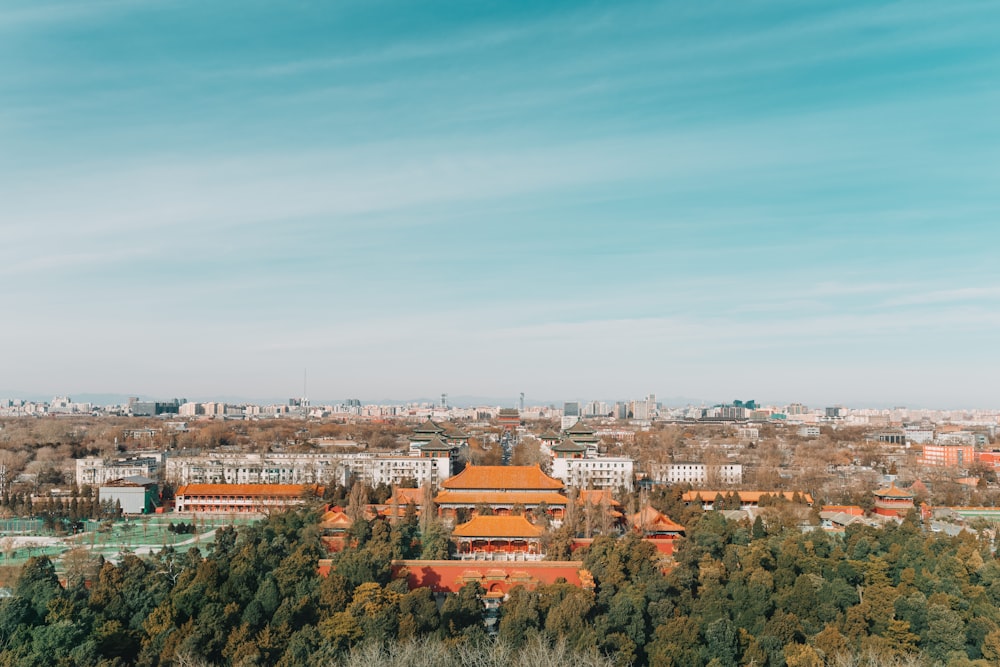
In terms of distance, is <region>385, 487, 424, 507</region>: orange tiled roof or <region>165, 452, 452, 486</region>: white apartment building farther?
<region>165, 452, 452, 486</region>: white apartment building

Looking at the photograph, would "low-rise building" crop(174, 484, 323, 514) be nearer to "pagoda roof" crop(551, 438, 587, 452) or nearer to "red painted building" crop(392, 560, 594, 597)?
"pagoda roof" crop(551, 438, 587, 452)

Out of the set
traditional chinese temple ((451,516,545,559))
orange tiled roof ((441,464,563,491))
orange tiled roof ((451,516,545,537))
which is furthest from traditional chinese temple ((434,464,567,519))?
traditional chinese temple ((451,516,545,559))

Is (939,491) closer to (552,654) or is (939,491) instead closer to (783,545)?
(783,545)

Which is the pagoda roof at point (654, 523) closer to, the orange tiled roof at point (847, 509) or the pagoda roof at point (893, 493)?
the orange tiled roof at point (847, 509)

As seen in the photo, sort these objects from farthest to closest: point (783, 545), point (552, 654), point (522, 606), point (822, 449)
→ 1. point (822, 449)
2. point (783, 545)
3. point (522, 606)
4. point (552, 654)

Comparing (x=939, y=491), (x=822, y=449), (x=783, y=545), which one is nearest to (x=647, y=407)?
(x=822, y=449)

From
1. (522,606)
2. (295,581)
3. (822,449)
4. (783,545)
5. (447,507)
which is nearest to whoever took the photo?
(522,606)

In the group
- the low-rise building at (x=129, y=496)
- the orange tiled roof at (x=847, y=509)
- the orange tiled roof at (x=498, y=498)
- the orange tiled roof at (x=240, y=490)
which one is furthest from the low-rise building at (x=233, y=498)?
the orange tiled roof at (x=847, y=509)
